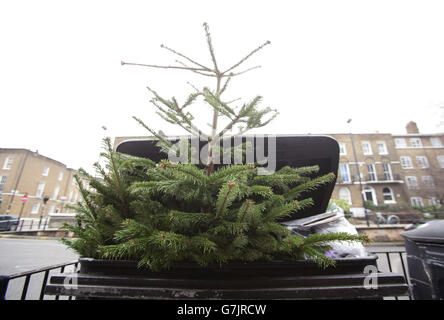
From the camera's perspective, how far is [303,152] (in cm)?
192

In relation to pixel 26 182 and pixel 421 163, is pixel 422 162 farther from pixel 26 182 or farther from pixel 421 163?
pixel 26 182

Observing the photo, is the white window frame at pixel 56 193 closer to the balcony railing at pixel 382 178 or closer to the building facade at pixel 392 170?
the building facade at pixel 392 170

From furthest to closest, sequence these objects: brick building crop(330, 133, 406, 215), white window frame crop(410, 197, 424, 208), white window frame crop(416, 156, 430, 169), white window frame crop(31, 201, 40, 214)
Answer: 1. white window frame crop(31, 201, 40, 214)
2. white window frame crop(416, 156, 430, 169)
3. white window frame crop(410, 197, 424, 208)
4. brick building crop(330, 133, 406, 215)

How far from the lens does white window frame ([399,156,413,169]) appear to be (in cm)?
2822

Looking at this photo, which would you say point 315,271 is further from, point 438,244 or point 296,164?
point 438,244

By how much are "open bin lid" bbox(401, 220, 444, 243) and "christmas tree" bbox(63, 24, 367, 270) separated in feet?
6.15

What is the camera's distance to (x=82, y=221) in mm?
1548

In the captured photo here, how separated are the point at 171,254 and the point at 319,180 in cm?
116

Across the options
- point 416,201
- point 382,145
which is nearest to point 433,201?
point 416,201

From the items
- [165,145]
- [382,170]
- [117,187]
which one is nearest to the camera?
[117,187]

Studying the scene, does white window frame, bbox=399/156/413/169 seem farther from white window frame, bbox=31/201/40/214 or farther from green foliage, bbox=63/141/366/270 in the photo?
white window frame, bbox=31/201/40/214

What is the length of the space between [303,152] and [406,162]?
37333 millimetres

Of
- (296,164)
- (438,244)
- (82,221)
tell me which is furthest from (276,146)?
(438,244)

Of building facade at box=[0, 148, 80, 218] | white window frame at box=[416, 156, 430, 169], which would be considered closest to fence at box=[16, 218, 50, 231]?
building facade at box=[0, 148, 80, 218]
